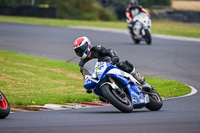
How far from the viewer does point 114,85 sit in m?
8.70

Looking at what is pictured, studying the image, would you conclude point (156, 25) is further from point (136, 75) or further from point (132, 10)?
point (136, 75)

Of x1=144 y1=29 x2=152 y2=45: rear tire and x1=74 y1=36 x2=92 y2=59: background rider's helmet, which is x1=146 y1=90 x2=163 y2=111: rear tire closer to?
x1=74 y1=36 x2=92 y2=59: background rider's helmet

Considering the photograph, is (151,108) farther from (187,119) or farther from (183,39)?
(183,39)

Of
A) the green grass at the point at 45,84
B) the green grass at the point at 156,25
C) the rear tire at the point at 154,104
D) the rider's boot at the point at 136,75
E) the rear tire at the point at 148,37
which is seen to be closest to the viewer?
the rider's boot at the point at 136,75

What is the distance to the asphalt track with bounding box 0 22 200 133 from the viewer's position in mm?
7164

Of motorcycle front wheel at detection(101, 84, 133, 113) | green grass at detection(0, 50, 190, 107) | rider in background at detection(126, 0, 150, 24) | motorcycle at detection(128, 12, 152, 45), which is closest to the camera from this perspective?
motorcycle front wheel at detection(101, 84, 133, 113)

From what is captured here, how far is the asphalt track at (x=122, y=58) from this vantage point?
23.5 ft

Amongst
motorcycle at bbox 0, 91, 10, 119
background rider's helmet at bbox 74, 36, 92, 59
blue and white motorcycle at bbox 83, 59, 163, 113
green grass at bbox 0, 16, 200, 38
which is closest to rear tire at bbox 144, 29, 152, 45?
green grass at bbox 0, 16, 200, 38

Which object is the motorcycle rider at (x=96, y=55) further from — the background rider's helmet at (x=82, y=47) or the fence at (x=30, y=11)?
the fence at (x=30, y=11)

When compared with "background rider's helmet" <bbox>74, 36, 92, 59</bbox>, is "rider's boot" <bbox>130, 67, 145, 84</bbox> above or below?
Result: below

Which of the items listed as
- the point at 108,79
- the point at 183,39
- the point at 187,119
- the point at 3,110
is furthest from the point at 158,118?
the point at 183,39

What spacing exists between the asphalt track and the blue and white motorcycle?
217 millimetres

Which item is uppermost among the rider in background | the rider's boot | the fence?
the rider's boot

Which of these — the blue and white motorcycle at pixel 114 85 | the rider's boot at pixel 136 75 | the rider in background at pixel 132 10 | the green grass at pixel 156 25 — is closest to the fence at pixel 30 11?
the green grass at pixel 156 25
